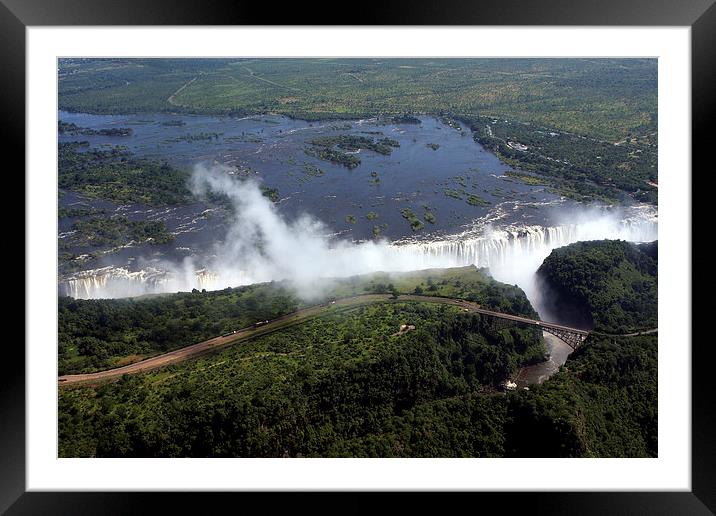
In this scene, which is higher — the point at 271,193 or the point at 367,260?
the point at 271,193

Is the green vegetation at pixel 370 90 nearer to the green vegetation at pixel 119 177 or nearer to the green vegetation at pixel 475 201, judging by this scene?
the green vegetation at pixel 119 177

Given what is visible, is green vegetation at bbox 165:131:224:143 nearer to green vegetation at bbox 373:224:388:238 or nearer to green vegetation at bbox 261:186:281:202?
green vegetation at bbox 261:186:281:202

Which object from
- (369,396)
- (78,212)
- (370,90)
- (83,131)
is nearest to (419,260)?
(369,396)

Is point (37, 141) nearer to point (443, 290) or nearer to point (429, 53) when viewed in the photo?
point (429, 53)

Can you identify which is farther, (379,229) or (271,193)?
(271,193)

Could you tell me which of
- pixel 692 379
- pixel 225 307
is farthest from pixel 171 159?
pixel 692 379

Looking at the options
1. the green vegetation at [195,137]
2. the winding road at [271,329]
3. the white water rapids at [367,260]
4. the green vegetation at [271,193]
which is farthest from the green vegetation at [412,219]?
the green vegetation at [195,137]

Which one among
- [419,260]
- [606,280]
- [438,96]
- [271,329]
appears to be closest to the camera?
[271,329]

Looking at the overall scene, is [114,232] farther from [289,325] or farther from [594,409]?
[594,409]
